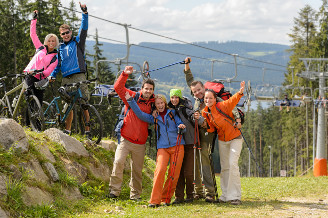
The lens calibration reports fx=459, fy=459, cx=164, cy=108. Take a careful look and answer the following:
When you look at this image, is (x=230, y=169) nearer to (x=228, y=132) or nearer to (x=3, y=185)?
(x=228, y=132)

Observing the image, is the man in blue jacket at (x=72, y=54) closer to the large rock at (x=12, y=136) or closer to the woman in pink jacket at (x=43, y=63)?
the woman in pink jacket at (x=43, y=63)

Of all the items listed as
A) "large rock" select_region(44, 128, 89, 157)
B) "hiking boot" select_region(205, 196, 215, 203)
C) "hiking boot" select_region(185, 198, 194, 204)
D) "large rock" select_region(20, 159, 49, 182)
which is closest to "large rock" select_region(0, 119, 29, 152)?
"large rock" select_region(20, 159, 49, 182)

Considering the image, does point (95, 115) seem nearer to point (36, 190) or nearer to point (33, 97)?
point (33, 97)

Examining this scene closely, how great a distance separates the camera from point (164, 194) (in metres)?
8.36

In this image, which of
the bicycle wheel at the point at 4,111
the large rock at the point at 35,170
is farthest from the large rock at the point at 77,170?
the bicycle wheel at the point at 4,111

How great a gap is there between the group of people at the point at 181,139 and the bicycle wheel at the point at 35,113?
1.91 metres

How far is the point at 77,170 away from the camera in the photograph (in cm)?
906

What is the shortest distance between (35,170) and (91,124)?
2.16 m

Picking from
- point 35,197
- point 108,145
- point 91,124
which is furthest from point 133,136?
point 108,145

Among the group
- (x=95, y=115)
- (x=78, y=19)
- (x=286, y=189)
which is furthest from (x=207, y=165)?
(x=78, y=19)

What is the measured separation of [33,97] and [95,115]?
4.28 feet

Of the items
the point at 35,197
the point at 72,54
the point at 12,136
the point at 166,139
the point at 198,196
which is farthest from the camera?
the point at 72,54

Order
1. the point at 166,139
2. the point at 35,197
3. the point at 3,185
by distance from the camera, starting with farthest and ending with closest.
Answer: the point at 166,139 < the point at 35,197 < the point at 3,185

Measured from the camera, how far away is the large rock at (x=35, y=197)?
706 cm
